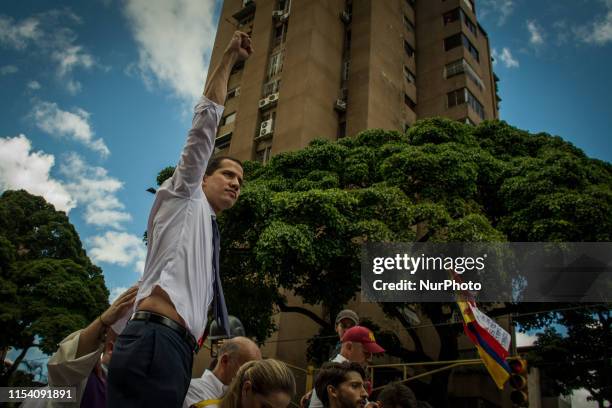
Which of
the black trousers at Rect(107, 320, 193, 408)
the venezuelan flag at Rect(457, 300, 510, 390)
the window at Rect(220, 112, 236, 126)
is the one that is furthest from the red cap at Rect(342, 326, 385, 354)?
the window at Rect(220, 112, 236, 126)

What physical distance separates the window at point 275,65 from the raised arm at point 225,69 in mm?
23374

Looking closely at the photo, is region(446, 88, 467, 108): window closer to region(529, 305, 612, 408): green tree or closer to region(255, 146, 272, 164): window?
region(255, 146, 272, 164): window

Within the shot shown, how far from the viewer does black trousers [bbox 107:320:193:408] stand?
1543mm

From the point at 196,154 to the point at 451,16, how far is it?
2995cm

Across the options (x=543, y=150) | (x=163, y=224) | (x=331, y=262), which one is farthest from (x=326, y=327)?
(x=163, y=224)

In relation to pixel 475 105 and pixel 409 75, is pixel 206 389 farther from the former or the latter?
pixel 409 75

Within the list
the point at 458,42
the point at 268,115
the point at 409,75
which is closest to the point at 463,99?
the point at 409,75

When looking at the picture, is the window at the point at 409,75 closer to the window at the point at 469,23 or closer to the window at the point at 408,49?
the window at the point at 408,49

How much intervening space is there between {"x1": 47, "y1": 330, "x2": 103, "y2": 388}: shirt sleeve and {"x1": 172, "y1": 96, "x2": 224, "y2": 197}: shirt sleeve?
3.42ft

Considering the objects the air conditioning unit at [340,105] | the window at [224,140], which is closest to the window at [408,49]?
the air conditioning unit at [340,105]

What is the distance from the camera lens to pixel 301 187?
1509cm

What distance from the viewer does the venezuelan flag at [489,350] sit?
8.58 m

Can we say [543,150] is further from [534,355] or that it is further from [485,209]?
[534,355]

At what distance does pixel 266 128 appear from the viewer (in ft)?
76.6
